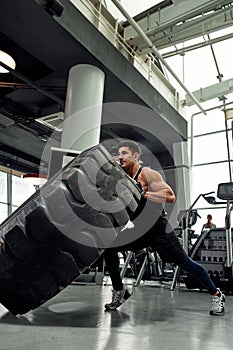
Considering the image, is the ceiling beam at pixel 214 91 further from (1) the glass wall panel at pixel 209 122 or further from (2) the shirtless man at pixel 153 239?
(2) the shirtless man at pixel 153 239

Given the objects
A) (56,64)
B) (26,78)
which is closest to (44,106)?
(26,78)

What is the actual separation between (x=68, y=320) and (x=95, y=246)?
0.48m

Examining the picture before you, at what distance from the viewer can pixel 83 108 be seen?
533 cm

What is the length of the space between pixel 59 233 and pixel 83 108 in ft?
12.6

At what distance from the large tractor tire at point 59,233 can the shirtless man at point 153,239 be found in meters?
0.49

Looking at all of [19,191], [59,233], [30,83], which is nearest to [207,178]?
[30,83]

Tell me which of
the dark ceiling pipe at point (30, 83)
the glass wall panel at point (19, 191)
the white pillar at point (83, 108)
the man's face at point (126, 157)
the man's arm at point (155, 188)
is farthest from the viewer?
the glass wall panel at point (19, 191)

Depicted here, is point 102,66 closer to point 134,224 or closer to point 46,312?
point 134,224

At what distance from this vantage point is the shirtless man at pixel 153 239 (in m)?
2.43

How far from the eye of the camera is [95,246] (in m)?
1.92

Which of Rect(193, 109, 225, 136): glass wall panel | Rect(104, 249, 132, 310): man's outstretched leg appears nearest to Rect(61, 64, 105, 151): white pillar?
Rect(104, 249, 132, 310): man's outstretched leg

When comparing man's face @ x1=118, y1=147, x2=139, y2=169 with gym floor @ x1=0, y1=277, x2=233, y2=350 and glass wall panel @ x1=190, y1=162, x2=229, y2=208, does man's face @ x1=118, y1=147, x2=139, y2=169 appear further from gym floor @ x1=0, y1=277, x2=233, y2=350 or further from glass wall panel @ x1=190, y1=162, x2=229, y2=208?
glass wall panel @ x1=190, y1=162, x2=229, y2=208

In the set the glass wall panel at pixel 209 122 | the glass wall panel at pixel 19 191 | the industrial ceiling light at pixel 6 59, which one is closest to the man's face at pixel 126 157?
the industrial ceiling light at pixel 6 59

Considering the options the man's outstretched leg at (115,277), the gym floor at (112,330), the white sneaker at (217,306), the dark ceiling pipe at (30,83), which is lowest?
the gym floor at (112,330)
